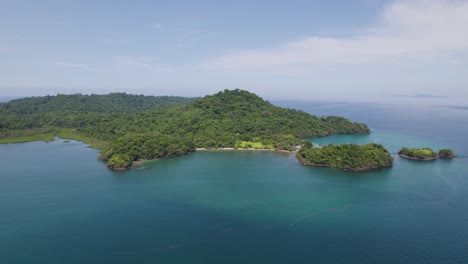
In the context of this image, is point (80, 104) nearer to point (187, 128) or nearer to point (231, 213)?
point (187, 128)

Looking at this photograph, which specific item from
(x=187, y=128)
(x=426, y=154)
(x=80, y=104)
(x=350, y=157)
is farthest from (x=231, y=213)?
(x=80, y=104)

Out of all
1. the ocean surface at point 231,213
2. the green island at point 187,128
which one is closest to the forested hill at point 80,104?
the green island at point 187,128

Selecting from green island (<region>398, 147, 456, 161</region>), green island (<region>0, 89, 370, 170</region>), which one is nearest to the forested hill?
green island (<region>0, 89, 370, 170</region>)

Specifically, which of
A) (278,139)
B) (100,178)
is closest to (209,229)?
(100,178)

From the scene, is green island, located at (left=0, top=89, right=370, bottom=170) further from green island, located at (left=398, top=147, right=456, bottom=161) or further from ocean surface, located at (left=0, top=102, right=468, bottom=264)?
green island, located at (left=398, top=147, right=456, bottom=161)

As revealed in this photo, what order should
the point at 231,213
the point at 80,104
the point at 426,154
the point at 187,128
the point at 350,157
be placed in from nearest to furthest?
1. the point at 231,213
2. the point at 350,157
3. the point at 426,154
4. the point at 187,128
5. the point at 80,104

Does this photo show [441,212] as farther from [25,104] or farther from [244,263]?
[25,104]

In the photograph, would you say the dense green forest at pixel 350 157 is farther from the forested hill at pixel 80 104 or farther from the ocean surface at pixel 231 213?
the forested hill at pixel 80 104
